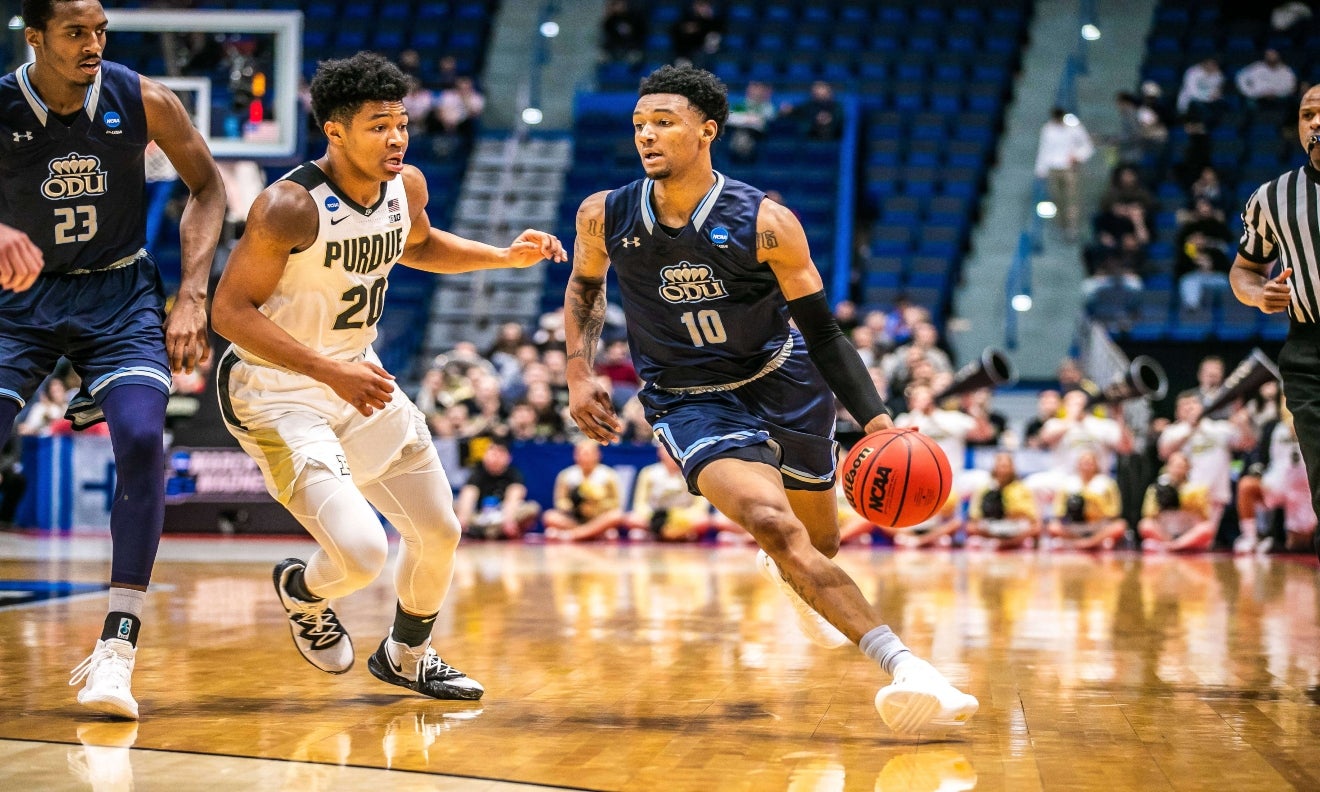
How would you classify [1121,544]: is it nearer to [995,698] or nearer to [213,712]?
[995,698]

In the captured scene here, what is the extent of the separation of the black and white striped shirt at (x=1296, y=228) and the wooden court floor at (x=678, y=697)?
4.48 feet

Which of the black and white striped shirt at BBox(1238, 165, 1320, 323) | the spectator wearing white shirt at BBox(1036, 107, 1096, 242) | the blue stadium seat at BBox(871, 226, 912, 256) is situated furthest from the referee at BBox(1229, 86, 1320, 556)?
the blue stadium seat at BBox(871, 226, 912, 256)

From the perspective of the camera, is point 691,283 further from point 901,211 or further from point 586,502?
point 901,211

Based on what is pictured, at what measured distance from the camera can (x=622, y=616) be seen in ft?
24.5

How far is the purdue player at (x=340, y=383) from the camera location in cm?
466

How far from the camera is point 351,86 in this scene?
4.74m

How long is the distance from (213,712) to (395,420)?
3.51 ft

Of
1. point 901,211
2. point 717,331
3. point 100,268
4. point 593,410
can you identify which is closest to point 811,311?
point 717,331

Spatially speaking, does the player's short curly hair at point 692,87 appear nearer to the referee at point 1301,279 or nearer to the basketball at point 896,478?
the basketball at point 896,478

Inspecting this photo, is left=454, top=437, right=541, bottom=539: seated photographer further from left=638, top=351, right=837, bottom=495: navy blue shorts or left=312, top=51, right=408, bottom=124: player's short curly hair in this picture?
left=312, top=51, right=408, bottom=124: player's short curly hair

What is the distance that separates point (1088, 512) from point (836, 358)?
8.91 meters

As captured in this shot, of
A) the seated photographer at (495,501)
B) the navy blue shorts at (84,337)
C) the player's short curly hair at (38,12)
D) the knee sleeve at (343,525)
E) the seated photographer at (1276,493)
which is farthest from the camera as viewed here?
the seated photographer at (495,501)

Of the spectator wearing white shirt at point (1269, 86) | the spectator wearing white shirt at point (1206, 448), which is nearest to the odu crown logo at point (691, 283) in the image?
the spectator wearing white shirt at point (1206, 448)

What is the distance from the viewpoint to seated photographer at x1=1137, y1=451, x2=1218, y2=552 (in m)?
12.9
